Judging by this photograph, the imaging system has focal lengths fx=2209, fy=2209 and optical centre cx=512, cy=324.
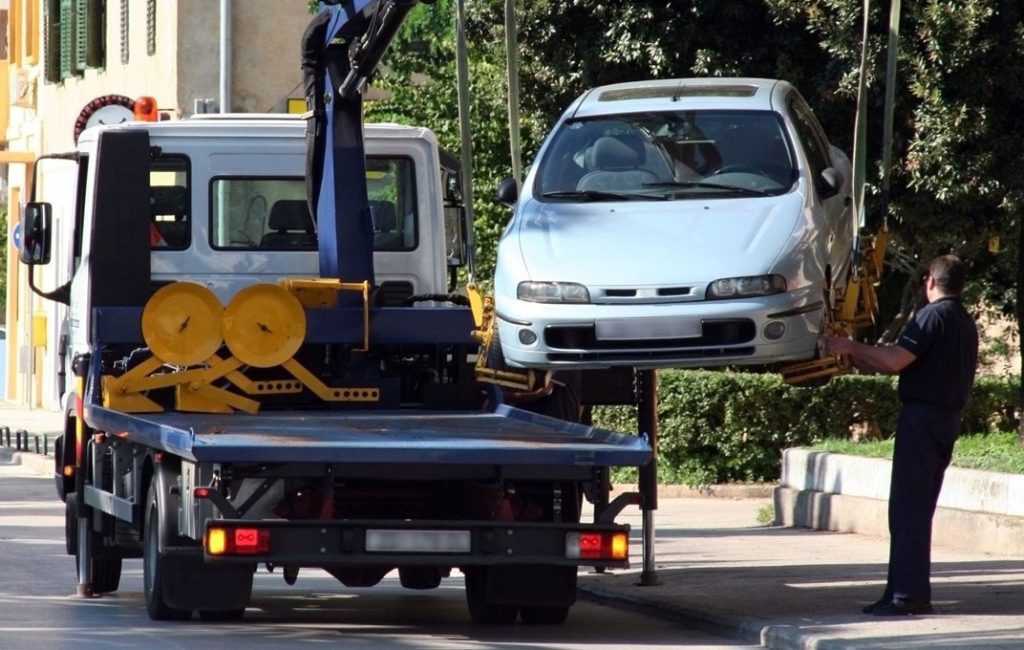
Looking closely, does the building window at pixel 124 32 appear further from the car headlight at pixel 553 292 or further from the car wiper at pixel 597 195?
the car headlight at pixel 553 292

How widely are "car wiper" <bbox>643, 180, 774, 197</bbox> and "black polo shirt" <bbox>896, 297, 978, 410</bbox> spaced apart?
4.27ft

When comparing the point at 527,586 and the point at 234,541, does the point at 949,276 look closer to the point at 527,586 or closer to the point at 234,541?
the point at 527,586

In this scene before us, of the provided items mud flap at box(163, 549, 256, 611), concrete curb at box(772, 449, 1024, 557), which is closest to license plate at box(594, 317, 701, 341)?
mud flap at box(163, 549, 256, 611)

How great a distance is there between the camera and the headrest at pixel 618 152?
12516 mm

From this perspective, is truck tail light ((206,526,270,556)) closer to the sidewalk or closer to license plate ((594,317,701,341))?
license plate ((594,317,701,341))

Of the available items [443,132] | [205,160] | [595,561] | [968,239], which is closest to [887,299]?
[443,132]

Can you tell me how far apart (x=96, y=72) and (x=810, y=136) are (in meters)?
26.9

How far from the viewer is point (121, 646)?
34.0 feet

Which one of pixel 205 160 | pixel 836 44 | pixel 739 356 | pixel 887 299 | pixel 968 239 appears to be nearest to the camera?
pixel 739 356

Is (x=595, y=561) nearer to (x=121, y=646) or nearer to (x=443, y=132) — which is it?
(x=121, y=646)

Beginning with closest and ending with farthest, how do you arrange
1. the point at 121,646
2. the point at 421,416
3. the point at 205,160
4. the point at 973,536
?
the point at 121,646 → the point at 421,416 → the point at 205,160 → the point at 973,536

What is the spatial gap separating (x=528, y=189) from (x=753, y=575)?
294 cm

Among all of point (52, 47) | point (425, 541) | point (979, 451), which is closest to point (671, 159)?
point (425, 541)

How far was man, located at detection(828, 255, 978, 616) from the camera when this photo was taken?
36.5 ft
